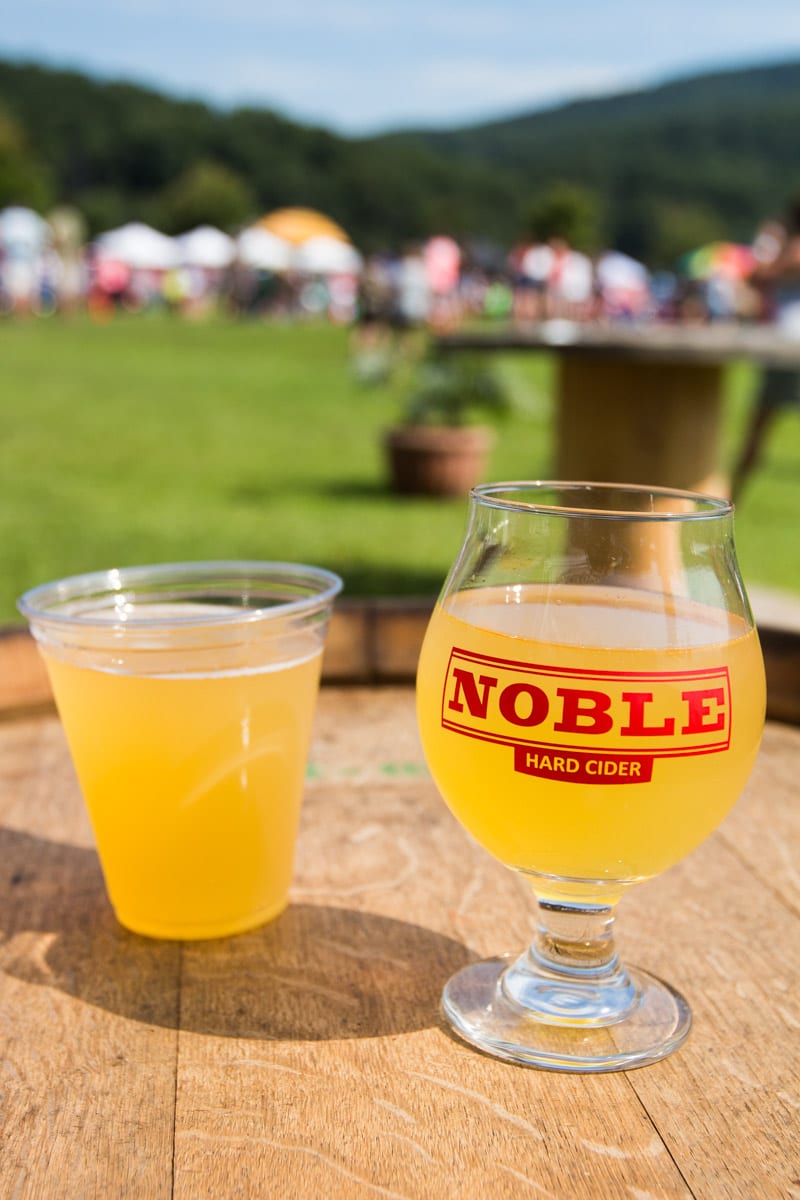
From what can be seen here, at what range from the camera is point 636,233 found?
243ft

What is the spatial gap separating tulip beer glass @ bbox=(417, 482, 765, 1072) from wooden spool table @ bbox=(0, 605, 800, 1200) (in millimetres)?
41

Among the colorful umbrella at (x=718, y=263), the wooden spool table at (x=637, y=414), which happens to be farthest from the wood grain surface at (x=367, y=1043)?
the colorful umbrella at (x=718, y=263)

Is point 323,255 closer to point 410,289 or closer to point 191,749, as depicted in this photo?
point 410,289

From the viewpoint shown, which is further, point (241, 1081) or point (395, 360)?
point (395, 360)

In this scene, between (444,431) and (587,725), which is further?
(444,431)

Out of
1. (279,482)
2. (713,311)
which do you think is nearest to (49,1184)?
(279,482)

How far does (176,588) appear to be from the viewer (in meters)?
1.06

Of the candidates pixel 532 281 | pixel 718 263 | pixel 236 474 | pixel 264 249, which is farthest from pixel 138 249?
pixel 236 474

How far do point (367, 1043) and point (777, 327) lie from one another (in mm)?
4886

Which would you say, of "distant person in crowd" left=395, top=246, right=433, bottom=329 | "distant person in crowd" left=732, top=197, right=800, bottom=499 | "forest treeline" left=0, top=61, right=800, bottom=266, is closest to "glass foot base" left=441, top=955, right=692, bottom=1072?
"distant person in crowd" left=732, top=197, right=800, bottom=499

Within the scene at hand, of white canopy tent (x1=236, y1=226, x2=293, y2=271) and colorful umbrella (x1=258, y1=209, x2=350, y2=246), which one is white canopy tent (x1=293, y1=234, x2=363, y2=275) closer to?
colorful umbrella (x1=258, y1=209, x2=350, y2=246)

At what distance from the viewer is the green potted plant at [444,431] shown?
6652 millimetres

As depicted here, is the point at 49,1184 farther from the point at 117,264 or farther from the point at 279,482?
the point at 117,264

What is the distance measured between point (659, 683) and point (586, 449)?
11.2 ft
